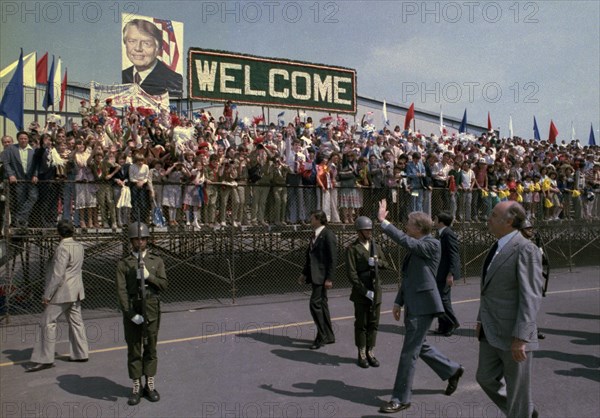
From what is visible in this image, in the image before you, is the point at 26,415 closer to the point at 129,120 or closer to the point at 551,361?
the point at 551,361

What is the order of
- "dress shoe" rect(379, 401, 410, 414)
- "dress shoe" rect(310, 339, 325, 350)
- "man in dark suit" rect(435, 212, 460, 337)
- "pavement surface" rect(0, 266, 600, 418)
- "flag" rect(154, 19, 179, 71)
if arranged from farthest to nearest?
"flag" rect(154, 19, 179, 71)
"man in dark suit" rect(435, 212, 460, 337)
"dress shoe" rect(310, 339, 325, 350)
"pavement surface" rect(0, 266, 600, 418)
"dress shoe" rect(379, 401, 410, 414)

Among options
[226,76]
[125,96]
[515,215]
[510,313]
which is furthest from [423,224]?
[125,96]

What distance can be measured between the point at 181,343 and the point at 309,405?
10.9 feet

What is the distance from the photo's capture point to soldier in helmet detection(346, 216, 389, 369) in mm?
6773

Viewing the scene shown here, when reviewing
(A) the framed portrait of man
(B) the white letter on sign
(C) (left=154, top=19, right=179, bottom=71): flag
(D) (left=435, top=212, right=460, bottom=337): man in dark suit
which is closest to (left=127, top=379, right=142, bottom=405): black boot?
(D) (left=435, top=212, right=460, bottom=337): man in dark suit

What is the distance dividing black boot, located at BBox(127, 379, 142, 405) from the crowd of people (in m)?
3.17

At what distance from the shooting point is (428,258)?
5.44m

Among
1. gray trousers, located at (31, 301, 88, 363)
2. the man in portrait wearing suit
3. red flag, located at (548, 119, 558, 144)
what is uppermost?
the man in portrait wearing suit

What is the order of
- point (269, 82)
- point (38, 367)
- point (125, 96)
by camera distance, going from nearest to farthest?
point (38, 367) → point (269, 82) → point (125, 96)

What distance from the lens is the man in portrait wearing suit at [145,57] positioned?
97.0 feet

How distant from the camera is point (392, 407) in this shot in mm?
5188

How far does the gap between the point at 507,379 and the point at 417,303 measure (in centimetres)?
134

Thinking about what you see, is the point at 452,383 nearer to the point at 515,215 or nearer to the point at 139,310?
the point at 515,215

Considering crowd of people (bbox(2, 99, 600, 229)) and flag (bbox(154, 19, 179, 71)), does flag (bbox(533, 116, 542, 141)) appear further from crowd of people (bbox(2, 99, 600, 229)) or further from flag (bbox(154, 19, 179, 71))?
flag (bbox(154, 19, 179, 71))
